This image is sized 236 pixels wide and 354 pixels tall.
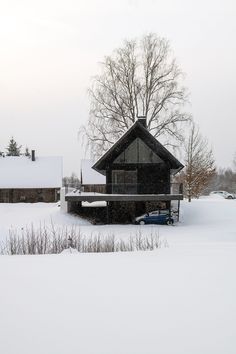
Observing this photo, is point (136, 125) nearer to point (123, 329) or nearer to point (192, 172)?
point (192, 172)

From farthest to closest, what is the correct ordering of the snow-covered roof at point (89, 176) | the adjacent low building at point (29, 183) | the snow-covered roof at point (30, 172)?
the snow-covered roof at point (89, 176) < the snow-covered roof at point (30, 172) < the adjacent low building at point (29, 183)

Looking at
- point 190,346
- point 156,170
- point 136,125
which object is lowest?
point 190,346

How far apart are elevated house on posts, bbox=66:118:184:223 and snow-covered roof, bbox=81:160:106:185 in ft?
56.1

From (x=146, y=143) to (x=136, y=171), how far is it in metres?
2.24

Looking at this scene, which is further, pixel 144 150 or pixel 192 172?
pixel 192 172

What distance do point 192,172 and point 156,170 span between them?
544 inches

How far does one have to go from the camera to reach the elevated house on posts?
31875mm

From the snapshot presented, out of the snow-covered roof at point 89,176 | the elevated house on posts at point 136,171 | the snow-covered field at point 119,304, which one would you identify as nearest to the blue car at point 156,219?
the elevated house on posts at point 136,171

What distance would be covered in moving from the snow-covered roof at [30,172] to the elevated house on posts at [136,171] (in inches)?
688

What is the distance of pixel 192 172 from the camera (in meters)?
46.0

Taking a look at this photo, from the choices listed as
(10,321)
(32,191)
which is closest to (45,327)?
(10,321)

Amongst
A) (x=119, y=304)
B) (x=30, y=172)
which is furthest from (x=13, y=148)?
(x=119, y=304)

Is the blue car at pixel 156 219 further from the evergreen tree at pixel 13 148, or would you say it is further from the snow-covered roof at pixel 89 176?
the evergreen tree at pixel 13 148

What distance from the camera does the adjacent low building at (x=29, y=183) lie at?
48906 millimetres
